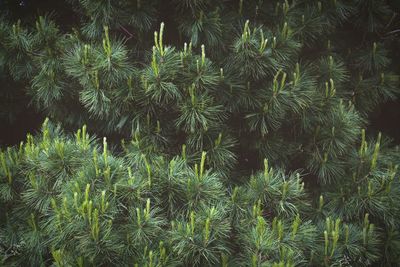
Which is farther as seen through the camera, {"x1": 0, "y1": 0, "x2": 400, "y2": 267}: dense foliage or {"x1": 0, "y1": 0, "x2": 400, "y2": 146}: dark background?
{"x1": 0, "y1": 0, "x2": 400, "y2": 146}: dark background

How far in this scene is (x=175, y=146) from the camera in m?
2.60

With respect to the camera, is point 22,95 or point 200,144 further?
point 22,95

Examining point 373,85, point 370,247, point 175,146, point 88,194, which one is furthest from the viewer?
point 373,85

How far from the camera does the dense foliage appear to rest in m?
2.20

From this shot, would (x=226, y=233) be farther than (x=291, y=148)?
No

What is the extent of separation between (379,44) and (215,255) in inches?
65.7

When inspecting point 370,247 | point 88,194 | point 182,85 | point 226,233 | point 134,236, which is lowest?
point 370,247

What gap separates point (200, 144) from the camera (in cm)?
247

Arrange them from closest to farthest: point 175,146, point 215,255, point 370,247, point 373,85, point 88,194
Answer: point 88,194
point 215,255
point 370,247
point 175,146
point 373,85

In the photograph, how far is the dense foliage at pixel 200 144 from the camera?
220 cm

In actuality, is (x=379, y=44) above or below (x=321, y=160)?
above

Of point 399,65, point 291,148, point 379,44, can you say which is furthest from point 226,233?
point 399,65

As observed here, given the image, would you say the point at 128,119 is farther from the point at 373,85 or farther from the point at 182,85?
the point at 373,85

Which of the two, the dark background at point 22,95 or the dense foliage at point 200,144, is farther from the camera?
the dark background at point 22,95
